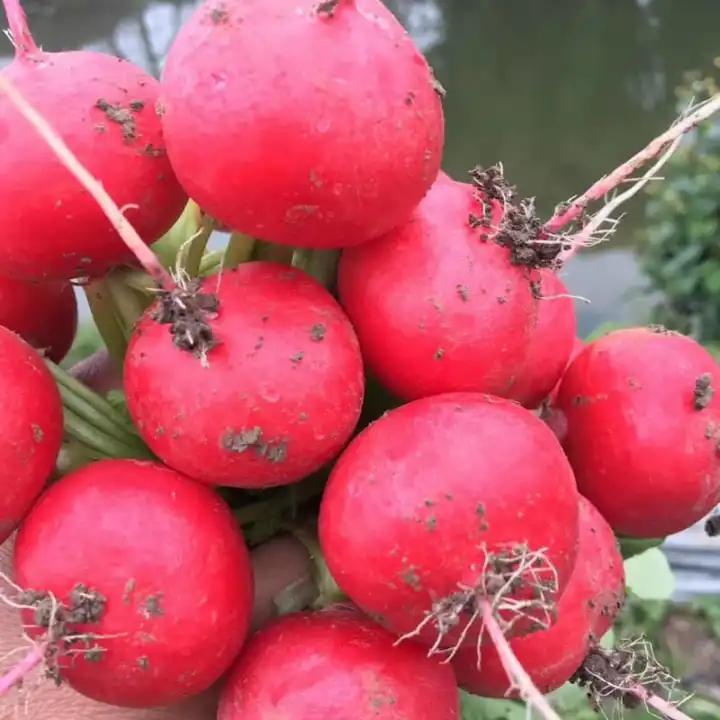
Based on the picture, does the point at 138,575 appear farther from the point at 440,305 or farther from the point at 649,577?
the point at 649,577

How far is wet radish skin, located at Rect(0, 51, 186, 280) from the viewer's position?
626 millimetres

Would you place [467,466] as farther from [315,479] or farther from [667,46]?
[667,46]

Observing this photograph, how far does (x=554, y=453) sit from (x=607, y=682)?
0.24 m

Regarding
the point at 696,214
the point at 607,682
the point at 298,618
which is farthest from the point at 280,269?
the point at 696,214

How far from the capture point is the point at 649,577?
149 centimetres

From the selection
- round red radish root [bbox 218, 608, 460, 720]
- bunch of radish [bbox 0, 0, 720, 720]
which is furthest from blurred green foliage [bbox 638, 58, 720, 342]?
round red radish root [bbox 218, 608, 460, 720]

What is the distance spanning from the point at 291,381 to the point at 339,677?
217 millimetres

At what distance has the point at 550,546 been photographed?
0.61m

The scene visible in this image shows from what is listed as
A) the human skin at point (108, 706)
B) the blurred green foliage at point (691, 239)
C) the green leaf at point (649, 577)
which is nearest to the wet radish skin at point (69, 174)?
the human skin at point (108, 706)

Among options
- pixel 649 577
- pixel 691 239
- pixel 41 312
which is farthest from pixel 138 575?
pixel 691 239

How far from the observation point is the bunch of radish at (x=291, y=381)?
586 mm

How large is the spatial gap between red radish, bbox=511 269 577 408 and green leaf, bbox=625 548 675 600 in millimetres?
724

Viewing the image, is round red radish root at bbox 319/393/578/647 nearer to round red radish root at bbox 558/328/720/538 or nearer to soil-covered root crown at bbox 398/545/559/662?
soil-covered root crown at bbox 398/545/559/662

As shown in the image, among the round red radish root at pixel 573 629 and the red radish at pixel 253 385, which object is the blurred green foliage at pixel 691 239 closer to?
the round red radish root at pixel 573 629
